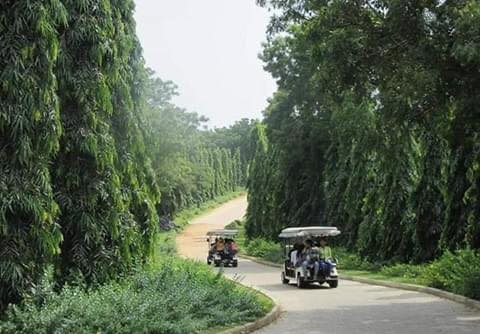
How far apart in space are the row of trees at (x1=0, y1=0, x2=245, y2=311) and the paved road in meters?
4.15

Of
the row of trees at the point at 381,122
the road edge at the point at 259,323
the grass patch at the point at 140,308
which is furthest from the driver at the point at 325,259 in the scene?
the grass patch at the point at 140,308

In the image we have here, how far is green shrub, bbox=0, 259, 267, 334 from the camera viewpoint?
35.1 ft

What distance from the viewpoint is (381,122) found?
55.8ft

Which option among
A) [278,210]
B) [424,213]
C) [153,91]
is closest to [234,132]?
[153,91]

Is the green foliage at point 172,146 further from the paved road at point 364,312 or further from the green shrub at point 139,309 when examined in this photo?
the green shrub at point 139,309

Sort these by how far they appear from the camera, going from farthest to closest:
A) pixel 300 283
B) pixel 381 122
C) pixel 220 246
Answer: pixel 220 246 < pixel 300 283 < pixel 381 122

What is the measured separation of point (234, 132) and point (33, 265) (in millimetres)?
156994

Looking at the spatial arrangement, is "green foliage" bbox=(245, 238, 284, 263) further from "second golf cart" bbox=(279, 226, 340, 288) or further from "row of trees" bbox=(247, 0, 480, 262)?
"second golf cart" bbox=(279, 226, 340, 288)

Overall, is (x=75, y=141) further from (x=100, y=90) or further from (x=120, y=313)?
(x=120, y=313)

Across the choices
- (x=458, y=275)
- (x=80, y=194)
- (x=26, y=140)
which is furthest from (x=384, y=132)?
(x=26, y=140)

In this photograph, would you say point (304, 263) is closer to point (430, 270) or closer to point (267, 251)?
point (430, 270)

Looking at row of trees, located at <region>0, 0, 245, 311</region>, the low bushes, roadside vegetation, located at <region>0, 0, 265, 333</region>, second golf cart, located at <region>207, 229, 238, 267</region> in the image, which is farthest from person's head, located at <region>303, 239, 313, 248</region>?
second golf cart, located at <region>207, 229, 238, 267</region>

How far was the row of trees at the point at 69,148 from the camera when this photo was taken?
40.5ft

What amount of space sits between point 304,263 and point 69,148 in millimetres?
11501
